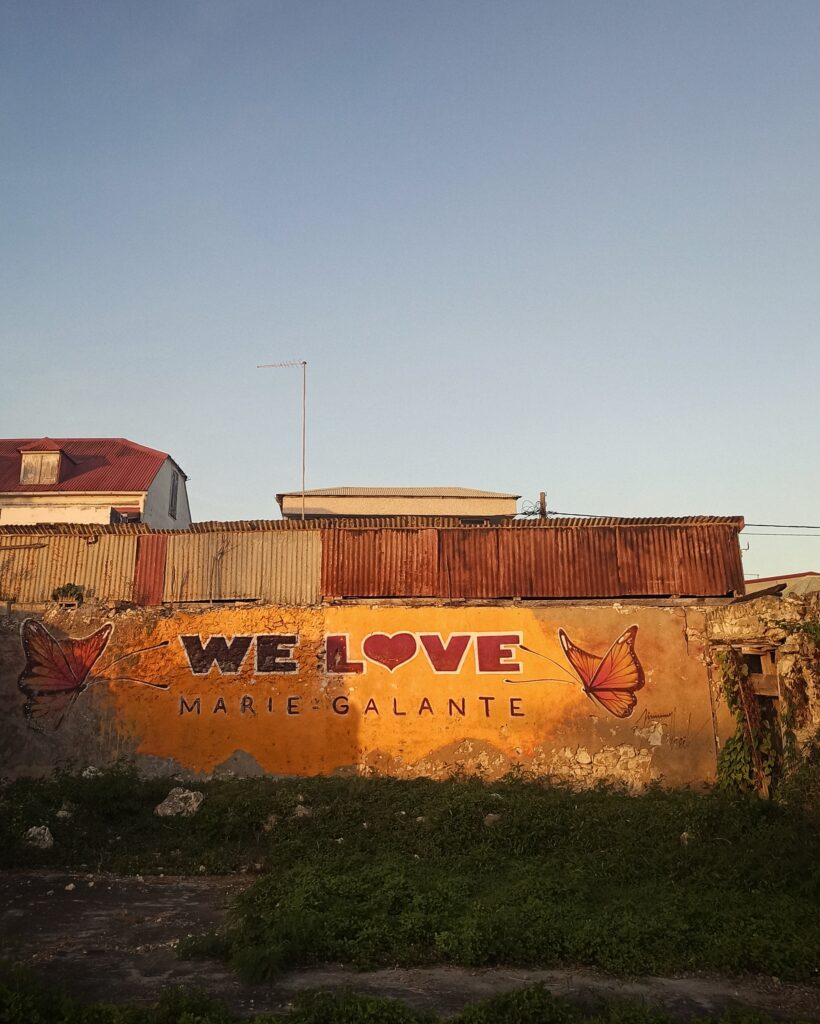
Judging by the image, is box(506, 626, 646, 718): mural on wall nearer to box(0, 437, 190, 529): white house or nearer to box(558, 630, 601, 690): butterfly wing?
box(558, 630, 601, 690): butterfly wing

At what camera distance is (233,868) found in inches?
444

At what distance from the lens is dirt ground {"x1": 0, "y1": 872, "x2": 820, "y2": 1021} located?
6.82 m

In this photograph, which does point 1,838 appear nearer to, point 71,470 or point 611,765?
point 611,765

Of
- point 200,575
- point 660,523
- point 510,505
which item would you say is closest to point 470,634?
point 660,523

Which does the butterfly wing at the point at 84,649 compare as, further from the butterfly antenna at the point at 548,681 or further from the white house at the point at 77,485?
the white house at the point at 77,485

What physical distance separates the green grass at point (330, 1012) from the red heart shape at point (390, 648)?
8.38 meters

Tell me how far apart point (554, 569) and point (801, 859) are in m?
6.97

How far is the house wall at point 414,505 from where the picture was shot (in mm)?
30594

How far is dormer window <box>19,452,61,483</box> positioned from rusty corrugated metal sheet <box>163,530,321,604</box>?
14.6 meters

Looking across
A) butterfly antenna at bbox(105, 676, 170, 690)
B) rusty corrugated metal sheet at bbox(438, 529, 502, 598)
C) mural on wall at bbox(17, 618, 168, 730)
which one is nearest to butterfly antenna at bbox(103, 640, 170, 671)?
mural on wall at bbox(17, 618, 168, 730)

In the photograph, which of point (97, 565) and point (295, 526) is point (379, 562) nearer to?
point (295, 526)

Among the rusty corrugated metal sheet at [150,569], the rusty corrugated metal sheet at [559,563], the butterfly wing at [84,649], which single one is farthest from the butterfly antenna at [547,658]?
the butterfly wing at [84,649]

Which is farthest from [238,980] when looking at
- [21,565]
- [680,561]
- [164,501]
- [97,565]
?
[164,501]

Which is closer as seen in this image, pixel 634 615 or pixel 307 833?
pixel 307 833
